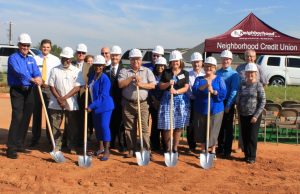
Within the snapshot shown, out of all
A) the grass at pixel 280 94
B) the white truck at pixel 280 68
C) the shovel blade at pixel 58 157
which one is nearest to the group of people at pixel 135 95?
the shovel blade at pixel 58 157

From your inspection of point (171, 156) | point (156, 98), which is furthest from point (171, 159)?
point (156, 98)

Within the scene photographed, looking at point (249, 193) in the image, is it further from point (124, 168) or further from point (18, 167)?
point (18, 167)

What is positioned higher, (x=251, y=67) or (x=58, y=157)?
(x=251, y=67)

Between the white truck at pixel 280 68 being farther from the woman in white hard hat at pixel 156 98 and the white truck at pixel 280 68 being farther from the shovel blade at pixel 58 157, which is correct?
the shovel blade at pixel 58 157

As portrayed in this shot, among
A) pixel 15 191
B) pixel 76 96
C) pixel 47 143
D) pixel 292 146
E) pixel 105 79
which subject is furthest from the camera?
pixel 292 146

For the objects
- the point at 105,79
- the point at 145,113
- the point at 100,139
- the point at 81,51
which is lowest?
the point at 100,139

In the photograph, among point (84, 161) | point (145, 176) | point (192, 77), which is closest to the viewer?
point (145, 176)

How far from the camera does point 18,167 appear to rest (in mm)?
6875

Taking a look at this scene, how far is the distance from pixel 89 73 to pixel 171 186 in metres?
2.74

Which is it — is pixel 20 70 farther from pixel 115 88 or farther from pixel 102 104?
pixel 115 88

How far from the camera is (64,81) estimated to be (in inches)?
296

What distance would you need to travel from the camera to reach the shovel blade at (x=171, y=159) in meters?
7.09

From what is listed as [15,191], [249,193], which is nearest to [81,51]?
[15,191]

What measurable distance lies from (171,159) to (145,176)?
762 millimetres
